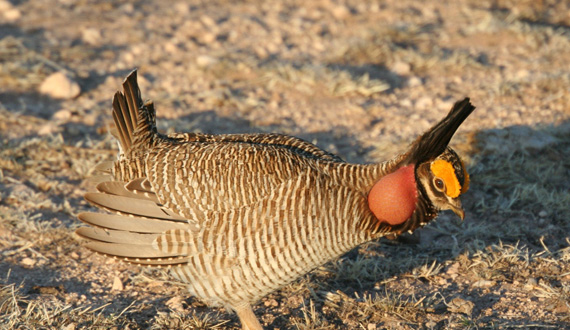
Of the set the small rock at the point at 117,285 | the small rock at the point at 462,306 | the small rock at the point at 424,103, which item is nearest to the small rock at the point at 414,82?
the small rock at the point at 424,103

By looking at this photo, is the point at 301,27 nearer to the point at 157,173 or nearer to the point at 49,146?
the point at 49,146

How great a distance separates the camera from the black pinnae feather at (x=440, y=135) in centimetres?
348

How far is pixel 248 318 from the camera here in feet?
12.0

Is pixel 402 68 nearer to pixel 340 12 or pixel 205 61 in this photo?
pixel 340 12

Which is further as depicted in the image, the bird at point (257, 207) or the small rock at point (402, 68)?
the small rock at point (402, 68)

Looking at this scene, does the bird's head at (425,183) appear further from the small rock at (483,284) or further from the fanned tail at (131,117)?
the fanned tail at (131,117)

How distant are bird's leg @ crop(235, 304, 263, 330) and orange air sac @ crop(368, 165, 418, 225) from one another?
0.88 metres

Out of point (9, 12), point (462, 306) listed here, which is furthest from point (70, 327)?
point (9, 12)

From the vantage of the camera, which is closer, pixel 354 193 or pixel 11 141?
pixel 354 193

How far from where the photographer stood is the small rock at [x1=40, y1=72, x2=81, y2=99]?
6.29 metres

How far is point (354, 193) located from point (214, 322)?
109cm

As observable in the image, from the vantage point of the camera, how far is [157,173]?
12.1ft

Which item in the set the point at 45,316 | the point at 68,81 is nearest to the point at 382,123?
the point at 68,81

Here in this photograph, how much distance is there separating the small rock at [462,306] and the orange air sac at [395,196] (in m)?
0.63
